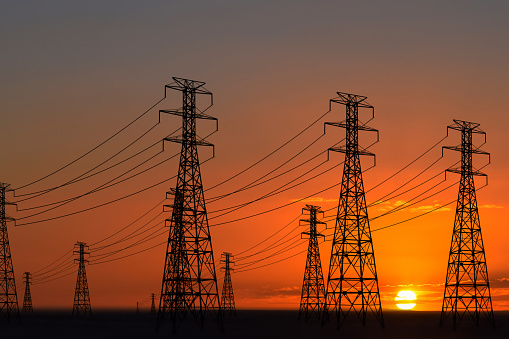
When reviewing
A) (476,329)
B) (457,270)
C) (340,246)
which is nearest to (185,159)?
(340,246)

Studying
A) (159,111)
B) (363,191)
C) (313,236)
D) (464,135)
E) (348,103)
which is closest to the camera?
(159,111)

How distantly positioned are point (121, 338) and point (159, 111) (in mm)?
24877

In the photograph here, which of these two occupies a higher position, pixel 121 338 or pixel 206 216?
pixel 206 216

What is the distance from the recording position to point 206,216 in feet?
212

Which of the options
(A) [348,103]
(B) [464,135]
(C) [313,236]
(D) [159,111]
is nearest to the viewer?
(D) [159,111]

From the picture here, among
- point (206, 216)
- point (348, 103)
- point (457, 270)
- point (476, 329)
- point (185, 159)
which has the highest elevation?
point (348, 103)

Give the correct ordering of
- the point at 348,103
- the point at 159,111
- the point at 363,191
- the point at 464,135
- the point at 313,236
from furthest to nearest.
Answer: the point at 313,236 → the point at 464,135 → the point at 348,103 → the point at 363,191 → the point at 159,111

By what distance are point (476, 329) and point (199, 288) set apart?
37777mm

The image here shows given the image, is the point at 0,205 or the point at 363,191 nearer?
the point at 363,191

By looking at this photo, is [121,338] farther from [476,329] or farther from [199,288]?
[476,329]

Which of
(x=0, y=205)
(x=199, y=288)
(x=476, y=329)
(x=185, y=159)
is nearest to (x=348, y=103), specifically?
(x=185, y=159)

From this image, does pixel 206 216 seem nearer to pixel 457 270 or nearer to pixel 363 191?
pixel 363 191

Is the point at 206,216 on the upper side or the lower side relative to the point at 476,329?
upper

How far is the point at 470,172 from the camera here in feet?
260
